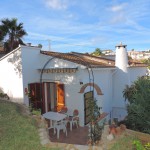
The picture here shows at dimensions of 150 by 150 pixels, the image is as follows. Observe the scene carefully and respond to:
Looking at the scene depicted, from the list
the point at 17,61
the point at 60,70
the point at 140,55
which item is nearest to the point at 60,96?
the point at 60,70

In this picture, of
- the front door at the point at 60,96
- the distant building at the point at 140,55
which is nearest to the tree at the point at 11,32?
the front door at the point at 60,96

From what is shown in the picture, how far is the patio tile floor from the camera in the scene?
47.5ft

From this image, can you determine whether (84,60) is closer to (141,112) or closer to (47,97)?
(47,97)

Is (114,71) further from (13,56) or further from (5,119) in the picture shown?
(5,119)

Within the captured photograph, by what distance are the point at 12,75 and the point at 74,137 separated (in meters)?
9.27

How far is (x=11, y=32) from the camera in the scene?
28.1 metres

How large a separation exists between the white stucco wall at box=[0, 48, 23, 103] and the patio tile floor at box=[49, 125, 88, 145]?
19.1 feet

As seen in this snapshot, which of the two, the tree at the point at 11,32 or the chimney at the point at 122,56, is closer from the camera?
the chimney at the point at 122,56

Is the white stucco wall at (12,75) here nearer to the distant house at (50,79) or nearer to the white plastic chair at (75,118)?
the distant house at (50,79)

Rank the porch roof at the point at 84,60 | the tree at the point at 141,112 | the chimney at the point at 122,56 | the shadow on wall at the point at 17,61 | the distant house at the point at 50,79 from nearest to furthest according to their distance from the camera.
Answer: the tree at the point at 141,112
the distant house at the point at 50,79
the shadow on wall at the point at 17,61
the porch roof at the point at 84,60
the chimney at the point at 122,56

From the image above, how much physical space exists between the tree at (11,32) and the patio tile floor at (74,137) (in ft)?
54.4

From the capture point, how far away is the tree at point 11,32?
27558mm

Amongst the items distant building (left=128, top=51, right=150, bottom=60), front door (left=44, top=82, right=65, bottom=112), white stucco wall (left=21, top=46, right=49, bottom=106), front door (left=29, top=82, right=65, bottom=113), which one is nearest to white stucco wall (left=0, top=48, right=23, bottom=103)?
white stucco wall (left=21, top=46, right=49, bottom=106)

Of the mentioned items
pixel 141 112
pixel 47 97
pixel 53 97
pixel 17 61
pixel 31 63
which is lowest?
pixel 141 112
